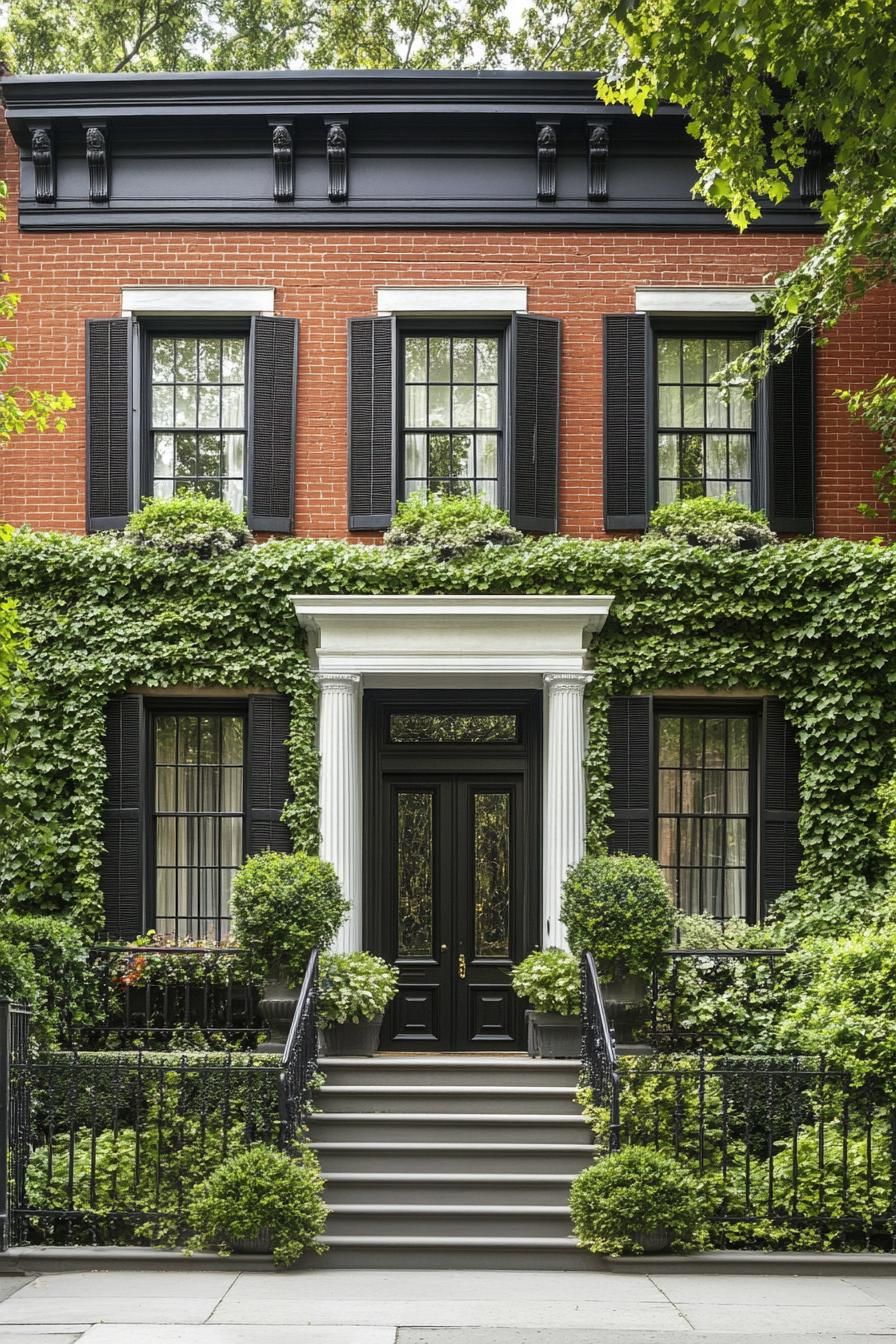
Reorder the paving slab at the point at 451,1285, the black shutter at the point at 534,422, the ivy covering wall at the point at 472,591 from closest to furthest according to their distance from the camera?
the paving slab at the point at 451,1285 < the ivy covering wall at the point at 472,591 < the black shutter at the point at 534,422

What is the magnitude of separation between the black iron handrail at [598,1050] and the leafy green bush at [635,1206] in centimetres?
60

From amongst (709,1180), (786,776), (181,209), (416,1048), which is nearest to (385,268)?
(181,209)

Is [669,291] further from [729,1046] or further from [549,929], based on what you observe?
[729,1046]

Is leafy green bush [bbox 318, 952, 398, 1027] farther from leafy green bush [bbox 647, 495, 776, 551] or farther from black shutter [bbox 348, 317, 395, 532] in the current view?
leafy green bush [bbox 647, 495, 776, 551]

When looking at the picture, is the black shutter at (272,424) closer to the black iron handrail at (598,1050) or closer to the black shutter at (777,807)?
the black shutter at (777,807)

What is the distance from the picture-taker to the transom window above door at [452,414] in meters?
14.5

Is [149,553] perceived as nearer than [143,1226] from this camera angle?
No

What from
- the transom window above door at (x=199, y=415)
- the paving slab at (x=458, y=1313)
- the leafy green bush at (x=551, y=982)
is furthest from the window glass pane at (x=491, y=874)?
the paving slab at (x=458, y=1313)

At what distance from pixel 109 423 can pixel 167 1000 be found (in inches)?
215

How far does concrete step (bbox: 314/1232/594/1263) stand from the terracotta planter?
8.23 ft

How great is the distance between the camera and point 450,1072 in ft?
38.1

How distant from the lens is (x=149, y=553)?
45.3 feet

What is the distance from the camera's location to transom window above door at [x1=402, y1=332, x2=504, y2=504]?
47.4 ft

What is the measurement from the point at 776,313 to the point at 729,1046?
6.56 metres
